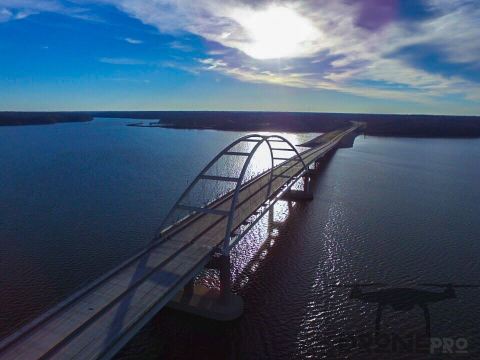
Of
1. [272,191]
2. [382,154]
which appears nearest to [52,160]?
[272,191]

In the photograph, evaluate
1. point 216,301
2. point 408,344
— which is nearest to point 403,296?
point 408,344

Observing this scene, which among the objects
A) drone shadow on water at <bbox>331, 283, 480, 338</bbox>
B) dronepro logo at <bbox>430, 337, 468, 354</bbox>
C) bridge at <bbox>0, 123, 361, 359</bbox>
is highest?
bridge at <bbox>0, 123, 361, 359</bbox>

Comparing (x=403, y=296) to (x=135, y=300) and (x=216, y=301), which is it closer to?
(x=216, y=301)

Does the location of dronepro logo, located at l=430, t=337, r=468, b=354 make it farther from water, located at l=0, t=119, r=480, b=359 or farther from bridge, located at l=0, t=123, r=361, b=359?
bridge, located at l=0, t=123, r=361, b=359

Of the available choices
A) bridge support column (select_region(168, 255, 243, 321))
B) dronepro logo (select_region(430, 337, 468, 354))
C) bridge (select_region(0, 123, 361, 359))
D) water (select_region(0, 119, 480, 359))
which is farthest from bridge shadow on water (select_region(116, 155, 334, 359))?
dronepro logo (select_region(430, 337, 468, 354))

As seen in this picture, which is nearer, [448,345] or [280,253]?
[448,345]

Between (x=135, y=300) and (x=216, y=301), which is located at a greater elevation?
(x=135, y=300)

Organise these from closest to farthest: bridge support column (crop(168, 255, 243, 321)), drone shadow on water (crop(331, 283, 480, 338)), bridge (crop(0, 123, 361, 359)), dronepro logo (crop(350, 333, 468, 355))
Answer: bridge (crop(0, 123, 361, 359)), dronepro logo (crop(350, 333, 468, 355)), bridge support column (crop(168, 255, 243, 321)), drone shadow on water (crop(331, 283, 480, 338))
